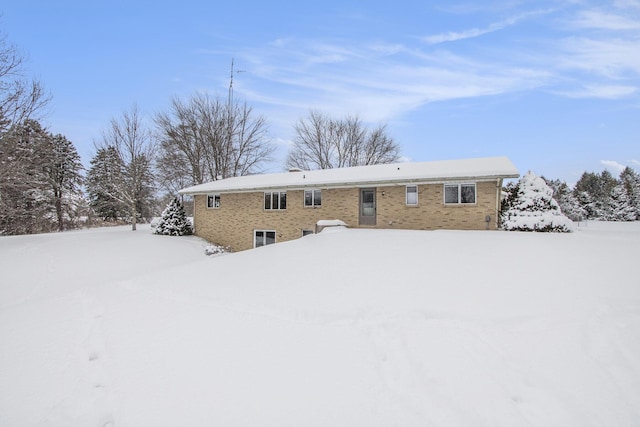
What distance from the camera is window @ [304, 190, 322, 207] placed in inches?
727

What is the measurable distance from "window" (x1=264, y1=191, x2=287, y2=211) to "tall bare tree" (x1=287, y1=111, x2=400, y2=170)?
17081mm

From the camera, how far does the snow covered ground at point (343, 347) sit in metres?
3.66

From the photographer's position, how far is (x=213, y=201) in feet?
73.0

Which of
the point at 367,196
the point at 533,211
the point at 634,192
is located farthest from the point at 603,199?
the point at 367,196

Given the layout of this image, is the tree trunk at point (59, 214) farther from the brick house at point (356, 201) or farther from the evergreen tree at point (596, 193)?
the evergreen tree at point (596, 193)

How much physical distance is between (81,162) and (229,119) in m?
18.3

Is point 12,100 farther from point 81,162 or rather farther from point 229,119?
point 81,162

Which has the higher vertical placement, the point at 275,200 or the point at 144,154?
the point at 144,154

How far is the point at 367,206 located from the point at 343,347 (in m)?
13.1

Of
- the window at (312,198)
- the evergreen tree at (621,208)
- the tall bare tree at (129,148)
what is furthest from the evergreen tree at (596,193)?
the tall bare tree at (129,148)

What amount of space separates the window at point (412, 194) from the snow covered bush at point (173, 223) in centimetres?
1575

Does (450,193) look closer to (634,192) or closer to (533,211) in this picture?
(533,211)

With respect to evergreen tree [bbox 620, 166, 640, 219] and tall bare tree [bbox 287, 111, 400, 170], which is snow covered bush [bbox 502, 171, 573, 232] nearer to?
tall bare tree [bbox 287, 111, 400, 170]

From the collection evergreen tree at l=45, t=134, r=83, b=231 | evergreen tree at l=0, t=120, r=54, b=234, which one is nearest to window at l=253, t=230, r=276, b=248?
evergreen tree at l=0, t=120, r=54, b=234
